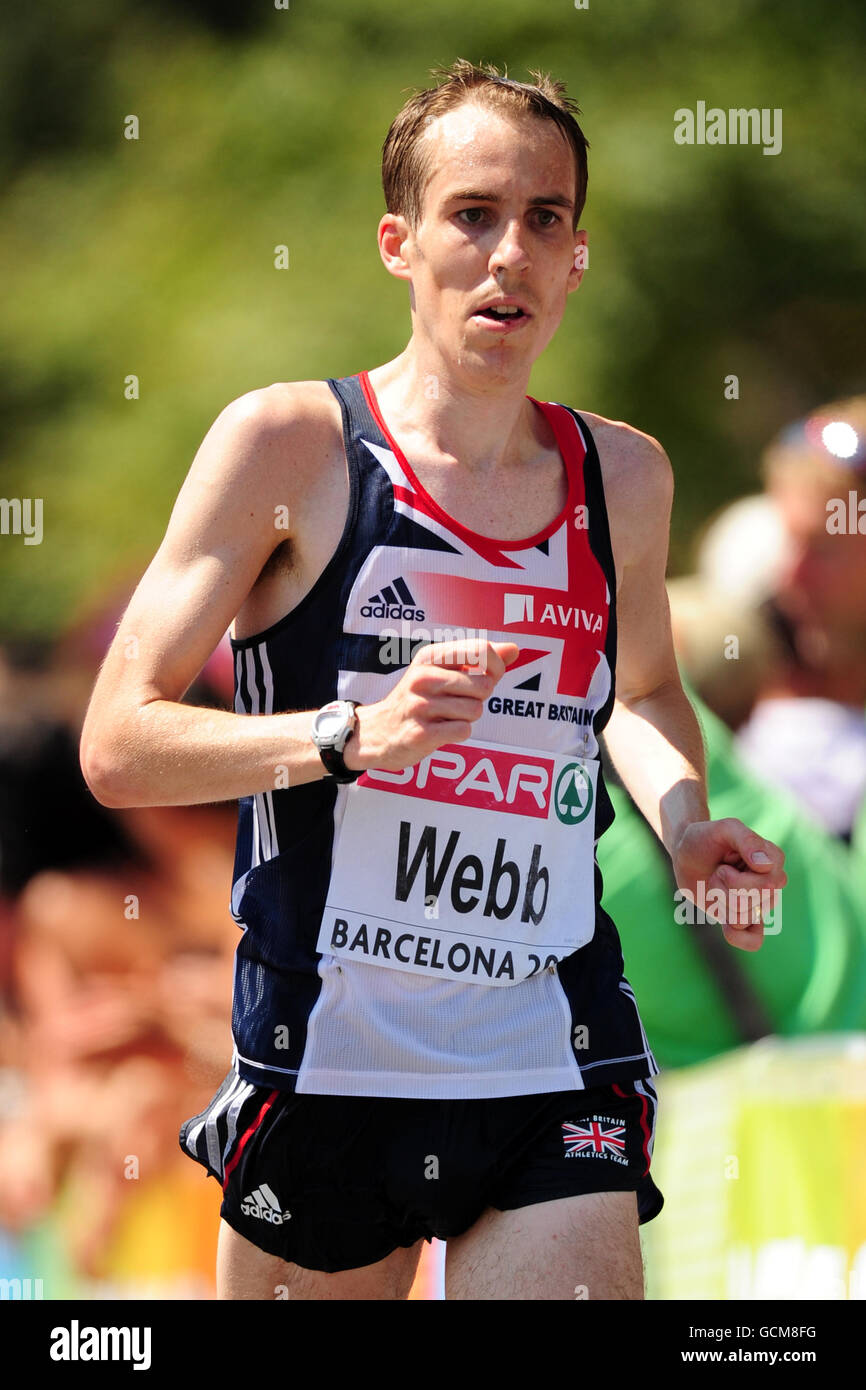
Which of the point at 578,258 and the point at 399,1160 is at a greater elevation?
the point at 578,258

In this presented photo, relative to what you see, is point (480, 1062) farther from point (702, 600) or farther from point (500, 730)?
point (702, 600)

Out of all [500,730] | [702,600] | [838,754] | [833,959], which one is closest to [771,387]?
[702,600]

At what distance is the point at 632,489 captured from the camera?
277 cm

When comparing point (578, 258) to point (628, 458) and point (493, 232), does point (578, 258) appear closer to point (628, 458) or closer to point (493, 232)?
point (493, 232)

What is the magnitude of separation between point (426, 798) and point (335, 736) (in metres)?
0.32

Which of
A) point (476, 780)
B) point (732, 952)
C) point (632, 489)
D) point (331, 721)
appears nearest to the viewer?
point (331, 721)

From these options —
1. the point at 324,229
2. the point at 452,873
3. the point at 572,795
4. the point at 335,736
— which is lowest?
the point at 452,873

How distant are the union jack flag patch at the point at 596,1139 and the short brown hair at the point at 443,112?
1.43 m

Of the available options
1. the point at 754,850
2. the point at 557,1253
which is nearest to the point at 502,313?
the point at 754,850

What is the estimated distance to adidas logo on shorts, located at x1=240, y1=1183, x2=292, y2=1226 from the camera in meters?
2.50

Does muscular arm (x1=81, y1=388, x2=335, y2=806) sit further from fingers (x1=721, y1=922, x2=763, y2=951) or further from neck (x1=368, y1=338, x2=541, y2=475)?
fingers (x1=721, y1=922, x2=763, y2=951)

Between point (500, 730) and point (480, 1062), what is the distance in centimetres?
51

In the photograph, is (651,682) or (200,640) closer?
(200,640)

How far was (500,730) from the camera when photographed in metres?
2.53
